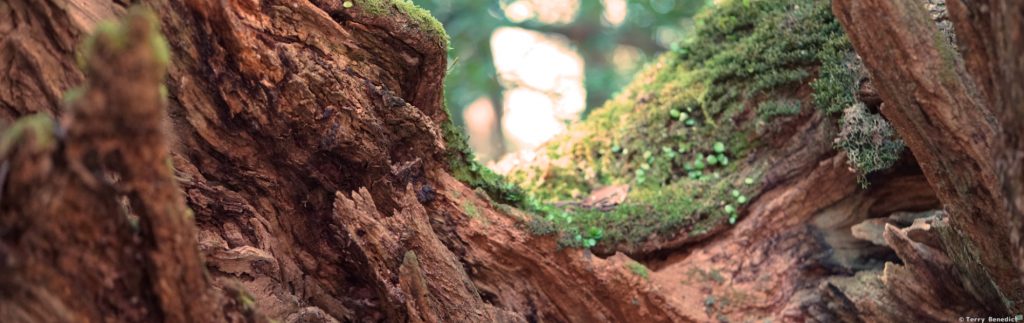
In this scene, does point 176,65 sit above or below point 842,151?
above

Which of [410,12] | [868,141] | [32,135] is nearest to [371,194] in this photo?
[410,12]

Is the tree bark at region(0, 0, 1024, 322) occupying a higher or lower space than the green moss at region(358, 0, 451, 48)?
lower

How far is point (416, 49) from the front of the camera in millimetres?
4641

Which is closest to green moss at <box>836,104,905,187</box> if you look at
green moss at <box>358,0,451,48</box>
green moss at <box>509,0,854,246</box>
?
green moss at <box>509,0,854,246</box>

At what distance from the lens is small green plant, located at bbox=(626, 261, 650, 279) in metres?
5.36

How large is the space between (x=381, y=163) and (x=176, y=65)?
4.07 feet

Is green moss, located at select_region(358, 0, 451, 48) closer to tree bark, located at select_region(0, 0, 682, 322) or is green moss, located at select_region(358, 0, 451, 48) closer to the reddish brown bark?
tree bark, located at select_region(0, 0, 682, 322)

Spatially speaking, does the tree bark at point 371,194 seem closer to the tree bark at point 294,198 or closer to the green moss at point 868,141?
the tree bark at point 294,198

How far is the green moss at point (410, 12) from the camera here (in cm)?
445

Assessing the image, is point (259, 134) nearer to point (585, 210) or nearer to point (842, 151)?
point (585, 210)

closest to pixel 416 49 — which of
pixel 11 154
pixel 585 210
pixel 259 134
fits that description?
pixel 259 134

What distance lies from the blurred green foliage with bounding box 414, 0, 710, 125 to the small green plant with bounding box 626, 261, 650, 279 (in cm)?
929

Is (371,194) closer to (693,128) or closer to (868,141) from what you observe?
(693,128)

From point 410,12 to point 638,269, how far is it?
2296 millimetres
